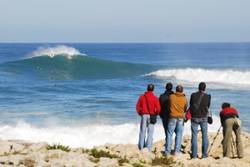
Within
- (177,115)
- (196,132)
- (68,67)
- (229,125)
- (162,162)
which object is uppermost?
(68,67)

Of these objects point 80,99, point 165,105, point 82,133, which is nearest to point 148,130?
A: point 165,105

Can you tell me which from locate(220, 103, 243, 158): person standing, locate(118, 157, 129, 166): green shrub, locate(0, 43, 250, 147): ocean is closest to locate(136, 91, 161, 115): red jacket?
locate(220, 103, 243, 158): person standing

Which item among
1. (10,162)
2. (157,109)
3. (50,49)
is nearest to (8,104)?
(157,109)

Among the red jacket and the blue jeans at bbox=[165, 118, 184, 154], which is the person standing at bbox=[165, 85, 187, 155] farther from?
the red jacket

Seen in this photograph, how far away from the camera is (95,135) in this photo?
19.8m

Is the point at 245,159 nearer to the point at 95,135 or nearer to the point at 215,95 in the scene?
the point at 95,135

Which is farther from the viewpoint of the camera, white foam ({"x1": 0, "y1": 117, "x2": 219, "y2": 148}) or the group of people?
white foam ({"x1": 0, "y1": 117, "x2": 219, "y2": 148})

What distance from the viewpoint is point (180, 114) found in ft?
37.9

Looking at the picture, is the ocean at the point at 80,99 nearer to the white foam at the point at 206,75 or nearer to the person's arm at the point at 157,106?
the white foam at the point at 206,75

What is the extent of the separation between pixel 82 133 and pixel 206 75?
33.8 meters

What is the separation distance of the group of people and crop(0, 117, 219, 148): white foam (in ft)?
20.5

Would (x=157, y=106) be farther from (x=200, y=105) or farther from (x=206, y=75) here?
(x=206, y=75)

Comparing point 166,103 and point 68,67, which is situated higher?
point 68,67

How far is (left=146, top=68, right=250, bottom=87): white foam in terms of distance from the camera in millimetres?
47975
